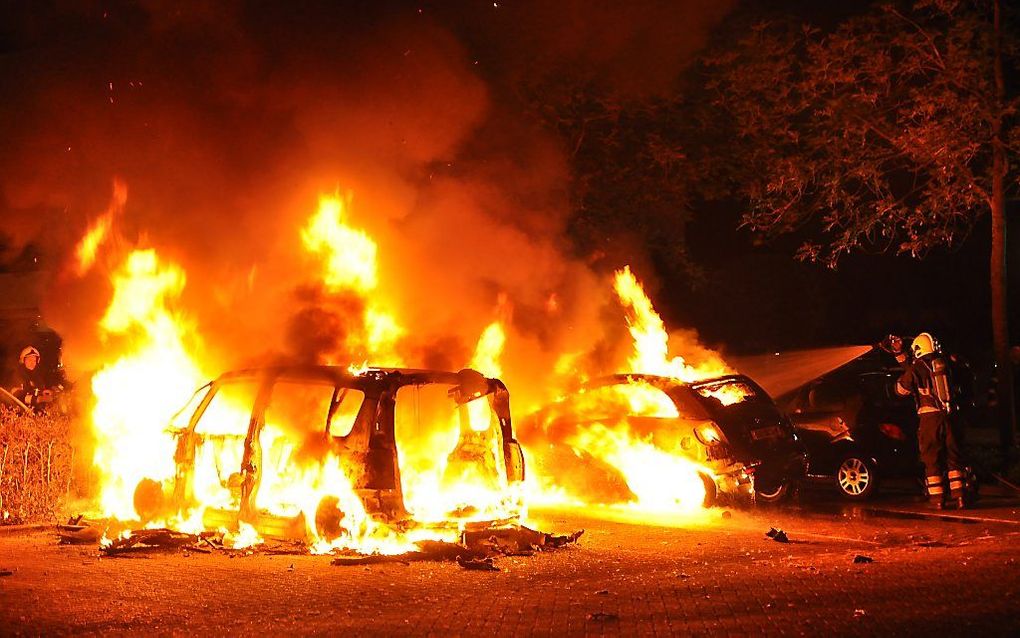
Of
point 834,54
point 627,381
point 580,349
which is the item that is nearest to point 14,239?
point 580,349

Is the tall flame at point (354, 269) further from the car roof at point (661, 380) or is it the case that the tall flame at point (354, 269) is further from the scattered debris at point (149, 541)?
the scattered debris at point (149, 541)

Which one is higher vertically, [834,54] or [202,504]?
[834,54]

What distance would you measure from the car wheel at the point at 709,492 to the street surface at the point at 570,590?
79.5 inches

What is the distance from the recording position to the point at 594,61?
21391mm

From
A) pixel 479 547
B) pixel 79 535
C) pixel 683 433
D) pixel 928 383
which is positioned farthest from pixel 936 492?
pixel 79 535

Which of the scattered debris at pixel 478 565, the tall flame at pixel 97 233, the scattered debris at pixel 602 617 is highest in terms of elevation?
the tall flame at pixel 97 233

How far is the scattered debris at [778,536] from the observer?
32.2 ft

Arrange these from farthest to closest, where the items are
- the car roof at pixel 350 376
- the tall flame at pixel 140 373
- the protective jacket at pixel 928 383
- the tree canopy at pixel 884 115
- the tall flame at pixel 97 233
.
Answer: the tree canopy at pixel 884 115
the tall flame at pixel 97 233
the tall flame at pixel 140 373
the protective jacket at pixel 928 383
the car roof at pixel 350 376

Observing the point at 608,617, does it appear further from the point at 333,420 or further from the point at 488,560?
the point at 333,420

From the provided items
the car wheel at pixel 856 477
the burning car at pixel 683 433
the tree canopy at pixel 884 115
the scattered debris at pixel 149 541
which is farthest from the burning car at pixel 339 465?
the tree canopy at pixel 884 115

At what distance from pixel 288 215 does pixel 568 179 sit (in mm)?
8622

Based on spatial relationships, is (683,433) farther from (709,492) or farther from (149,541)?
(149,541)

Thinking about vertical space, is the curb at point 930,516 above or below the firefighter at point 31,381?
below

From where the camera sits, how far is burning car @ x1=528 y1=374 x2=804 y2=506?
1220cm
